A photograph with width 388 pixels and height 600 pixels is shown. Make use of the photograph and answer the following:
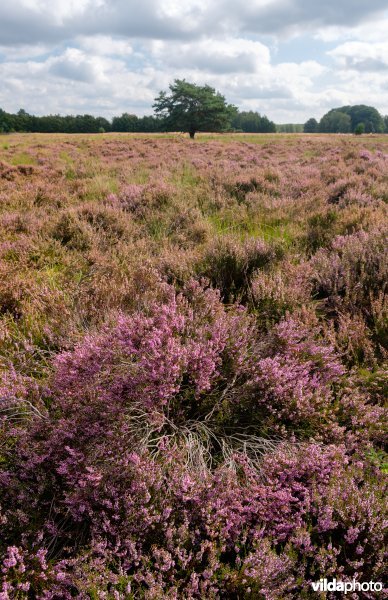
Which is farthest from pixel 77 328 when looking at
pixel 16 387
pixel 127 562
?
pixel 127 562

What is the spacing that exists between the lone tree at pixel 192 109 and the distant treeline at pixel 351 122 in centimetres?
6850

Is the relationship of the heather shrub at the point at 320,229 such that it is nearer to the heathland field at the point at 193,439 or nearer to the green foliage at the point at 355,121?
the heathland field at the point at 193,439

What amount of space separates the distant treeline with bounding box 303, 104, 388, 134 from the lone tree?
225 ft

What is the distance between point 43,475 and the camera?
5.85 feet

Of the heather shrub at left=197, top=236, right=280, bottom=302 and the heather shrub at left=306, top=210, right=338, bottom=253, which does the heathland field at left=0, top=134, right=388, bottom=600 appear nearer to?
the heather shrub at left=197, top=236, right=280, bottom=302

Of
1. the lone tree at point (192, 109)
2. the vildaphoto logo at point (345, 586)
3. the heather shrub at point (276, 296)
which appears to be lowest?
the vildaphoto logo at point (345, 586)

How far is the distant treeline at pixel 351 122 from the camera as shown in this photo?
370ft

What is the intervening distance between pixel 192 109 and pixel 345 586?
58.3m

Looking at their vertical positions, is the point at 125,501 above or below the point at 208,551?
above

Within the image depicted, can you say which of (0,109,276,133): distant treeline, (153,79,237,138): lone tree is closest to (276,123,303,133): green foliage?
(0,109,276,133): distant treeline

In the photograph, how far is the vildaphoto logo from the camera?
1.46m

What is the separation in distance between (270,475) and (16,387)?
4.96 ft

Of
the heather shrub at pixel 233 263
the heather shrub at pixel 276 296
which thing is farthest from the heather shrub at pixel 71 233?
the heather shrub at pixel 276 296

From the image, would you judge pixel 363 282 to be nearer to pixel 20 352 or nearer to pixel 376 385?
pixel 376 385
